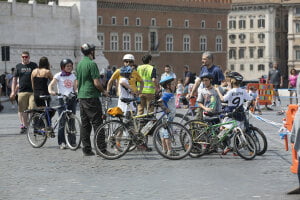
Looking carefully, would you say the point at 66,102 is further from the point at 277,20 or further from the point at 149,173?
the point at 277,20

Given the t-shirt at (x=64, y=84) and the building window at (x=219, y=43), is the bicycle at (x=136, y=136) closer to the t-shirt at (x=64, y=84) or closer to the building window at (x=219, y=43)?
the t-shirt at (x=64, y=84)

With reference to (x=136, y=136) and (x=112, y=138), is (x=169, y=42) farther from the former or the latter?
(x=112, y=138)

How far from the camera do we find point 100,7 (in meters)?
82.6

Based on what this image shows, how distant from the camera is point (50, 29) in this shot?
57625 millimetres

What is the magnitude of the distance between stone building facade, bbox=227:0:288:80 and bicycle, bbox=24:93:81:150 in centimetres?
10325

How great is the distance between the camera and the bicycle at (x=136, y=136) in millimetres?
13172

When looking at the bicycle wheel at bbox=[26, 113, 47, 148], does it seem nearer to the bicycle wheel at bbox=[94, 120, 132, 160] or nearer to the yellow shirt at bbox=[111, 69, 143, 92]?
the yellow shirt at bbox=[111, 69, 143, 92]

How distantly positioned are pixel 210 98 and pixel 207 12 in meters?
80.2

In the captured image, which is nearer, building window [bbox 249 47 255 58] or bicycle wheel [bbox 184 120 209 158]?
bicycle wheel [bbox 184 120 209 158]

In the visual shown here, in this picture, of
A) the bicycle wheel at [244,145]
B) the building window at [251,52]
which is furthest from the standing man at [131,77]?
the building window at [251,52]

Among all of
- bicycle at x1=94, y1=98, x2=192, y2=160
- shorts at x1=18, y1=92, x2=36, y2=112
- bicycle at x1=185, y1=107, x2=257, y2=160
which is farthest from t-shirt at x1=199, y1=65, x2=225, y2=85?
shorts at x1=18, y1=92, x2=36, y2=112

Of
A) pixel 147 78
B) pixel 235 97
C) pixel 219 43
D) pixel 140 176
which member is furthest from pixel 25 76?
pixel 219 43

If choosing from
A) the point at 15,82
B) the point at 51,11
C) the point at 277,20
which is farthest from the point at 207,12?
the point at 15,82

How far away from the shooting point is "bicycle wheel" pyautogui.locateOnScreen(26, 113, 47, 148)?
15355mm
